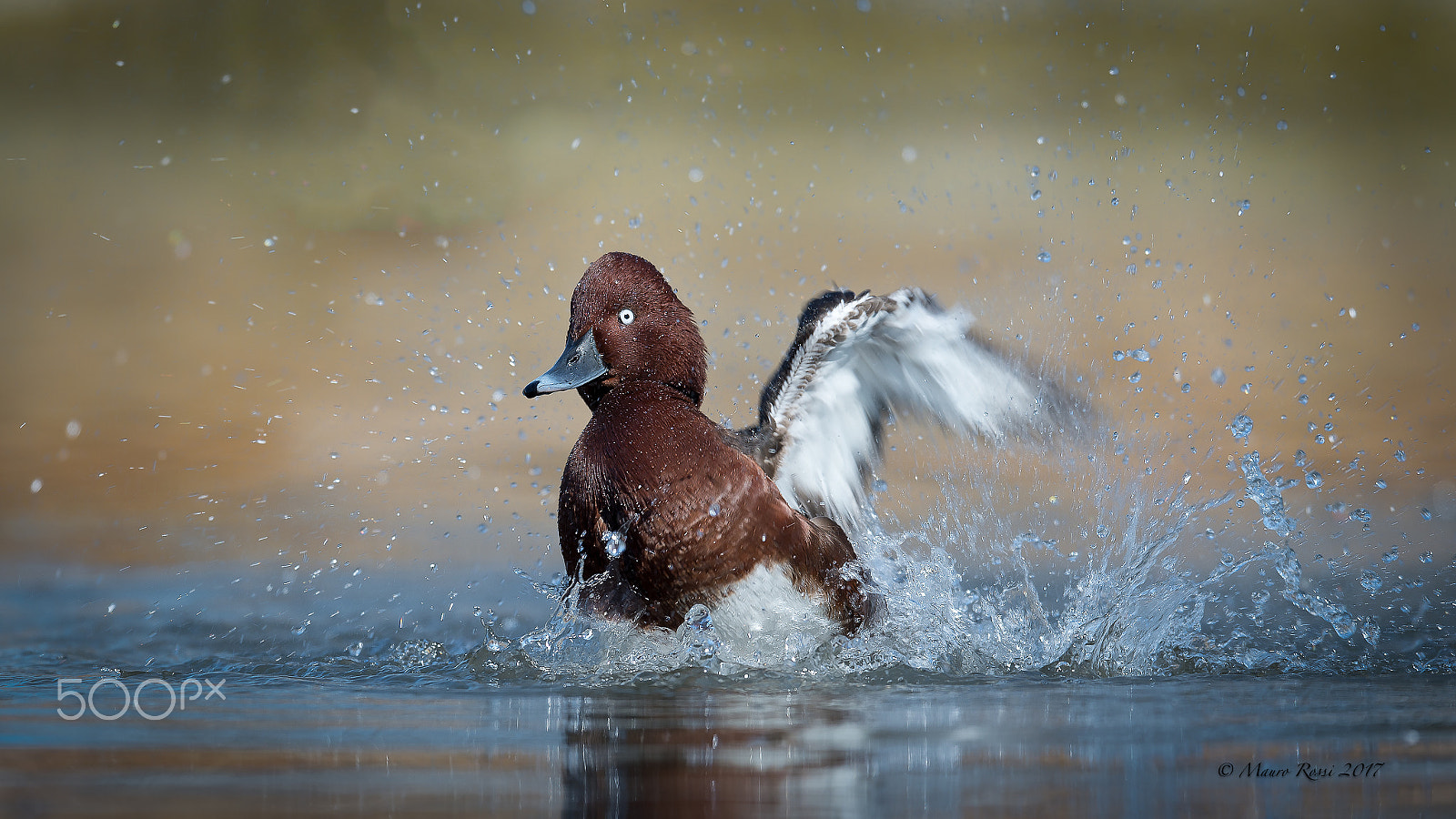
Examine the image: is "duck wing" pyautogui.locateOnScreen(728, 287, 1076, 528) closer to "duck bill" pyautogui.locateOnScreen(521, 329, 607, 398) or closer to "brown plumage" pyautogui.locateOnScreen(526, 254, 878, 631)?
"brown plumage" pyautogui.locateOnScreen(526, 254, 878, 631)

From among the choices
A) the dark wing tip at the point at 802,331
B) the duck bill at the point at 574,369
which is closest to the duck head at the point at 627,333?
the duck bill at the point at 574,369

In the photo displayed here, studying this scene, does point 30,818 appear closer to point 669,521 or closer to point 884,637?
point 669,521

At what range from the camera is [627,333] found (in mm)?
4516

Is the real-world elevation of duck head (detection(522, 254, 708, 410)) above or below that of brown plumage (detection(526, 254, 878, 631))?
above

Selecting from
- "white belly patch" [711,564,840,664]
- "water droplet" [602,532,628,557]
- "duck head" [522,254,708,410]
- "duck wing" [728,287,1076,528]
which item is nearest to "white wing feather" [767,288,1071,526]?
"duck wing" [728,287,1076,528]

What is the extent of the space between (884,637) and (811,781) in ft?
7.94

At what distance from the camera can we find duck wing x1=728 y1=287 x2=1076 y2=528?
4736 mm

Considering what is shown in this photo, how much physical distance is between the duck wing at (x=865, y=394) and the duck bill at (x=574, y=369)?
0.69m

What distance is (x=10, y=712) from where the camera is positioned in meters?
3.10

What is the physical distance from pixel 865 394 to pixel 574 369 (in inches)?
51.9

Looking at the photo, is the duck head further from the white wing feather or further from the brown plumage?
the white wing feather

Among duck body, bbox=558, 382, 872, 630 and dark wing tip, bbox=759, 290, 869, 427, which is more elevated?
dark wing tip, bbox=759, 290, 869, 427

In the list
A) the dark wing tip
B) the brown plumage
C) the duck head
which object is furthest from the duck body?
the dark wing tip

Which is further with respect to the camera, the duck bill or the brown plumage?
the duck bill
